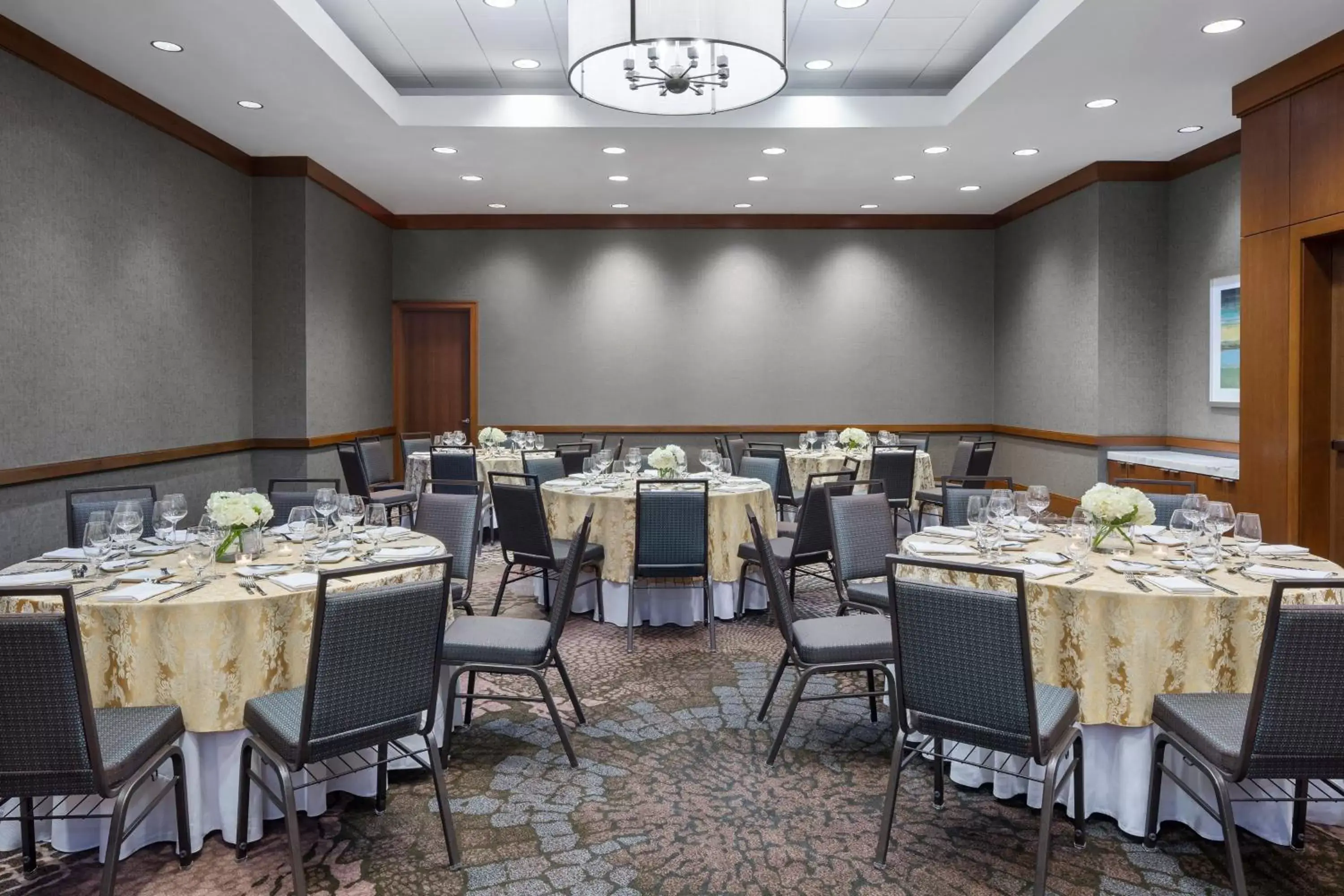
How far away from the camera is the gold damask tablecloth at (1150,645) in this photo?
8.72ft

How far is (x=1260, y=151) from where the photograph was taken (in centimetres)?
575

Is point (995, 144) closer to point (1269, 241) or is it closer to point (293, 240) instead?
point (1269, 241)

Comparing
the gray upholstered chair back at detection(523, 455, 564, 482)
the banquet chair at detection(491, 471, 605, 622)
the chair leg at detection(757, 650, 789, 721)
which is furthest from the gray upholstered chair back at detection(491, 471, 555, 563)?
the chair leg at detection(757, 650, 789, 721)

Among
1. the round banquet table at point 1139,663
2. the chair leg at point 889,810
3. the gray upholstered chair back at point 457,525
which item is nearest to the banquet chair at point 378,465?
the gray upholstered chair back at point 457,525

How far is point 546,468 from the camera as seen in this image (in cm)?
639

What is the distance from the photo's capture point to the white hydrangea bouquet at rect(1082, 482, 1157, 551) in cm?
323

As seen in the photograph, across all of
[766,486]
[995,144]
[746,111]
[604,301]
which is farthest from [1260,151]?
[604,301]

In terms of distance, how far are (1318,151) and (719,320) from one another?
6291 mm

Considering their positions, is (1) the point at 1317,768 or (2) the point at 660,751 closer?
(1) the point at 1317,768

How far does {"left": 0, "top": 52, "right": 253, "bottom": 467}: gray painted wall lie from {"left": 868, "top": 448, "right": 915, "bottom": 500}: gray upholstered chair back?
18.1 ft

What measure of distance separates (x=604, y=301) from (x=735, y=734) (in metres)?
7.59

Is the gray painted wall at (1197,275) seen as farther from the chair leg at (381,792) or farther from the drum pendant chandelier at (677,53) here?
the chair leg at (381,792)

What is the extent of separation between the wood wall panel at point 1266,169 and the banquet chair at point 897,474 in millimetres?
2802

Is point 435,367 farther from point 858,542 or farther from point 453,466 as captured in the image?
point 858,542
